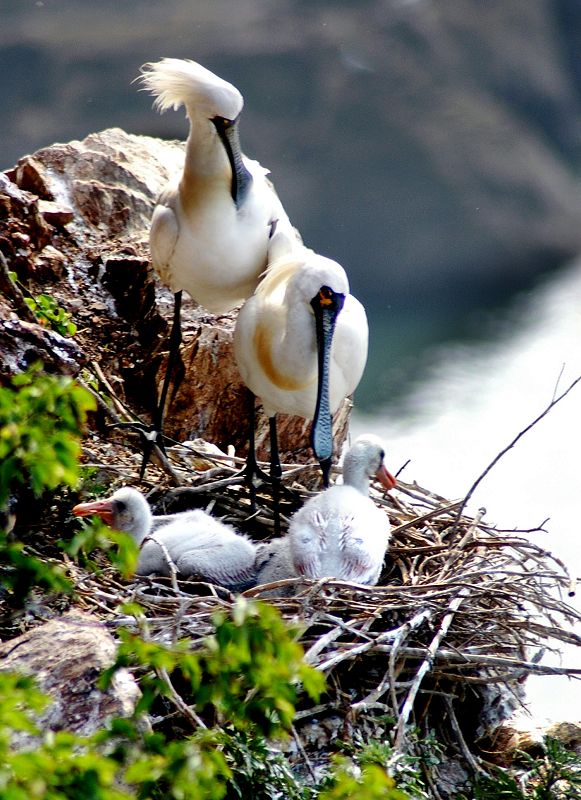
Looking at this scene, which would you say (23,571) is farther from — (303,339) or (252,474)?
(252,474)

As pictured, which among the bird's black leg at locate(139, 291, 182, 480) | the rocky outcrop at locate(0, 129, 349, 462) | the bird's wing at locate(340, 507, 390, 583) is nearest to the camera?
the bird's wing at locate(340, 507, 390, 583)

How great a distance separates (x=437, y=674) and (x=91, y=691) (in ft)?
3.10

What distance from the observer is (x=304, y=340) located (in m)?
3.24

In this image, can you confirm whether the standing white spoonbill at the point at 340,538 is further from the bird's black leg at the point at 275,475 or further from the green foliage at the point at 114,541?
the green foliage at the point at 114,541

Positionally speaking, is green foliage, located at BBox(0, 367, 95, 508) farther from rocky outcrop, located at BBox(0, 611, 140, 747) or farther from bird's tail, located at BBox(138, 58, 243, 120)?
bird's tail, located at BBox(138, 58, 243, 120)

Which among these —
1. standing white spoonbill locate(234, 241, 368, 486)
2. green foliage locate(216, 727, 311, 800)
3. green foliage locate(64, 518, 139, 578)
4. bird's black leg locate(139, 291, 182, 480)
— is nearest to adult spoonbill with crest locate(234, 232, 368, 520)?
standing white spoonbill locate(234, 241, 368, 486)

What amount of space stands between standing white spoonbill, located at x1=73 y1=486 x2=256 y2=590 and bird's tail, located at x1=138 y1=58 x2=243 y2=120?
1216 mm

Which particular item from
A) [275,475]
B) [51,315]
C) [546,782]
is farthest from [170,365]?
[546,782]

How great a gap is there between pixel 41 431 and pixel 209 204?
2351 mm

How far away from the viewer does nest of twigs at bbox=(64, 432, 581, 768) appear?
8.02 feet

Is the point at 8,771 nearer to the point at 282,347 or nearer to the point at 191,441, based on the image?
the point at 282,347

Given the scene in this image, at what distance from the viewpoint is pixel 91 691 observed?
1.92 meters

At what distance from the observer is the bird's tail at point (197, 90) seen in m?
3.43

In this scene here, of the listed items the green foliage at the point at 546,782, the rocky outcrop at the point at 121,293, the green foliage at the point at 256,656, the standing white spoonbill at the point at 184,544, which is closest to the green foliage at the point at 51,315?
the rocky outcrop at the point at 121,293
